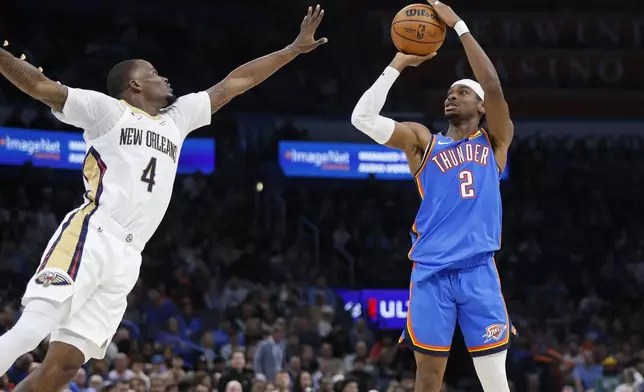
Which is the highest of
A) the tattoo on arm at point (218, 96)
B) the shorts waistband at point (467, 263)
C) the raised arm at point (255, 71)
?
the raised arm at point (255, 71)

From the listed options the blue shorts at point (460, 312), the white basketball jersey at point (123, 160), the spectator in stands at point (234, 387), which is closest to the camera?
the white basketball jersey at point (123, 160)

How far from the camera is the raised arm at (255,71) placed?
6.76 metres

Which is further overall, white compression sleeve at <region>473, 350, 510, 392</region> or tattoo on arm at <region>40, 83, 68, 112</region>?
white compression sleeve at <region>473, 350, 510, 392</region>

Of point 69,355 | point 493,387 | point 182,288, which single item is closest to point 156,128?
point 69,355

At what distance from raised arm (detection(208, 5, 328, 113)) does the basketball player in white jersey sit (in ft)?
1.59

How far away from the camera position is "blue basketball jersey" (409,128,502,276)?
21.0 feet

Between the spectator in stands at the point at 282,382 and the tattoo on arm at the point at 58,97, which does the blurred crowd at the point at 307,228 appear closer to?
the spectator in stands at the point at 282,382

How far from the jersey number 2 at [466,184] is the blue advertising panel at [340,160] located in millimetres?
12440

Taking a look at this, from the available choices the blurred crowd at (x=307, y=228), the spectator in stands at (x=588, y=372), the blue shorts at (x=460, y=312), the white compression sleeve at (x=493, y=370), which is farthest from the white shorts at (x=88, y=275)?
the spectator in stands at (x=588, y=372)

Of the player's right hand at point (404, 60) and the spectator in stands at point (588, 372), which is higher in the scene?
the player's right hand at point (404, 60)

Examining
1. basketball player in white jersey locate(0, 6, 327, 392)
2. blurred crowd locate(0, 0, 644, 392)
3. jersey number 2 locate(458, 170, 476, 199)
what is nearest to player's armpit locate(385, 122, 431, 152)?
jersey number 2 locate(458, 170, 476, 199)

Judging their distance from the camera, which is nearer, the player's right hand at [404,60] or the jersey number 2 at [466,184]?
the jersey number 2 at [466,184]

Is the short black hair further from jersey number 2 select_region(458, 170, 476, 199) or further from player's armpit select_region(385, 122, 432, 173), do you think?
jersey number 2 select_region(458, 170, 476, 199)

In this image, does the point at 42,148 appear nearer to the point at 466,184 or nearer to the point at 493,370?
the point at 466,184
